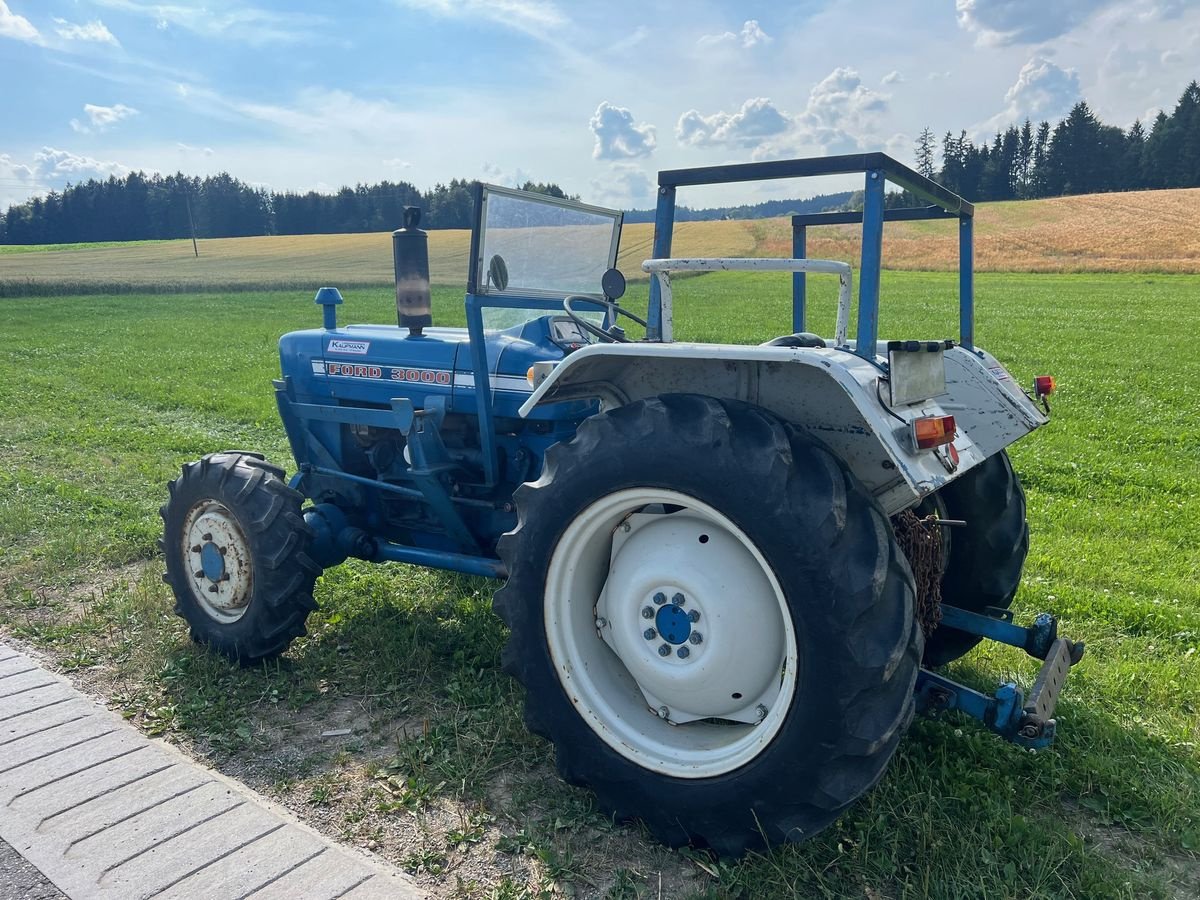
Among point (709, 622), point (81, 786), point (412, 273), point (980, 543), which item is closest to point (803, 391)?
point (709, 622)

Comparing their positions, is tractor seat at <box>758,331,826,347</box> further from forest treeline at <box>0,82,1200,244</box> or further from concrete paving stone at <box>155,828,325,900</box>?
forest treeline at <box>0,82,1200,244</box>

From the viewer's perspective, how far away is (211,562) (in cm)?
383

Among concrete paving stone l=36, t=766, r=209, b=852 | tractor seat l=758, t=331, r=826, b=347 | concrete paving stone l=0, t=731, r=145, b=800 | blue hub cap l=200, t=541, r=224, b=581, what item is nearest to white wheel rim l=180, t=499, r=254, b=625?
blue hub cap l=200, t=541, r=224, b=581

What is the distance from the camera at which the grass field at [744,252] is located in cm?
3422

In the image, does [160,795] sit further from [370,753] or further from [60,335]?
[60,335]

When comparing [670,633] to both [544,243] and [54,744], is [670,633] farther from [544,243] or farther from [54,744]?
[54,744]

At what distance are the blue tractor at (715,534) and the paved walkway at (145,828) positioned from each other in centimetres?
67

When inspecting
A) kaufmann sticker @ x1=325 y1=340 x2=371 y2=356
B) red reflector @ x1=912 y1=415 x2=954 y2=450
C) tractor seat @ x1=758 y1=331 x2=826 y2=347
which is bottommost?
red reflector @ x1=912 y1=415 x2=954 y2=450

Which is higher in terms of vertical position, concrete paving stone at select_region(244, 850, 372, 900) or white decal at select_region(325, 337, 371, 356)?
white decal at select_region(325, 337, 371, 356)

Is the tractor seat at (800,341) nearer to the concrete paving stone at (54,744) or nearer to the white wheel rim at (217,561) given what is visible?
the white wheel rim at (217,561)

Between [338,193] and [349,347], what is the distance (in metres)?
64.1

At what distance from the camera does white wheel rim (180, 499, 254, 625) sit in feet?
12.4

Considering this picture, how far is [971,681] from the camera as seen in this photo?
3.53 meters

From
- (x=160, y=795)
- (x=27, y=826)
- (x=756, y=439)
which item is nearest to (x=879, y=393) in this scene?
(x=756, y=439)
